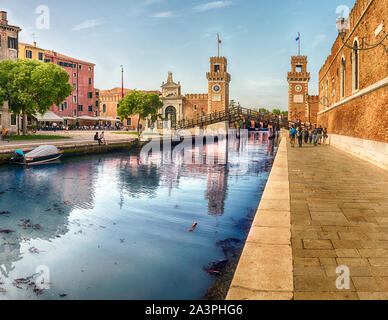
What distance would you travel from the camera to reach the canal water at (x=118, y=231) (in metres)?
5.44

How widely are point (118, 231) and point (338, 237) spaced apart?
5.33m

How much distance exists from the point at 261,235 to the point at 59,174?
14688 mm

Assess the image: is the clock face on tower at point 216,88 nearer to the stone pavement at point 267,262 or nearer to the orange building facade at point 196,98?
the orange building facade at point 196,98

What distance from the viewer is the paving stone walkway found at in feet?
10.4

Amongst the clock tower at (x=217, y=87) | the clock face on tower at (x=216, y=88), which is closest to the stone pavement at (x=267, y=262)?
the clock tower at (x=217, y=87)

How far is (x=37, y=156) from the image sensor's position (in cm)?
1967

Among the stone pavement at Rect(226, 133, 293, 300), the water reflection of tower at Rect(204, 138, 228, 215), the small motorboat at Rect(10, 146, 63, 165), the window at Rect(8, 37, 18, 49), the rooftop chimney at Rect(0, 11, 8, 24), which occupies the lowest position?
the water reflection of tower at Rect(204, 138, 228, 215)

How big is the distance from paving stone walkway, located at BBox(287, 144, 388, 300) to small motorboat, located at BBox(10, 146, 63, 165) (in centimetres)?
1594

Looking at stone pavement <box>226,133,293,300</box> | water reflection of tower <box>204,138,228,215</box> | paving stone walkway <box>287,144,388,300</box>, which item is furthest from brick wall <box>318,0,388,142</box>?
stone pavement <box>226,133,293,300</box>

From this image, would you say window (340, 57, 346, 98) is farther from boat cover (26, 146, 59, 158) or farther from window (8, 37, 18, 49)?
window (8, 37, 18, 49)

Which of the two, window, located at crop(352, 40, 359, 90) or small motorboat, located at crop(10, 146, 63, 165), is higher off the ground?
window, located at crop(352, 40, 359, 90)

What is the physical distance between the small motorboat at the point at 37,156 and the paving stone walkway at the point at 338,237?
15937mm

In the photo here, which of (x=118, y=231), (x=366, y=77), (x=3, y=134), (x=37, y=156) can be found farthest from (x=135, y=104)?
(x=118, y=231)

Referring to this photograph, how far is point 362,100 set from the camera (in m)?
14.5
